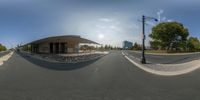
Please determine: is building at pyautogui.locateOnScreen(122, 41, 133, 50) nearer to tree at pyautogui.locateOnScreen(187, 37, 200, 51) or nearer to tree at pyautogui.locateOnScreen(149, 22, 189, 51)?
tree at pyautogui.locateOnScreen(187, 37, 200, 51)

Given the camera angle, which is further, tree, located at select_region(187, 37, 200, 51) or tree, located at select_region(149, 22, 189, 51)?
tree, located at select_region(187, 37, 200, 51)

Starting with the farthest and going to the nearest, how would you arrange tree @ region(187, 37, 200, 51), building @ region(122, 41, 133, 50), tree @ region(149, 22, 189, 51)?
building @ region(122, 41, 133, 50) → tree @ region(187, 37, 200, 51) → tree @ region(149, 22, 189, 51)

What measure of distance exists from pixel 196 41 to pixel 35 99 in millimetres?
140738

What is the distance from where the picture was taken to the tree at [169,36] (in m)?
88.6

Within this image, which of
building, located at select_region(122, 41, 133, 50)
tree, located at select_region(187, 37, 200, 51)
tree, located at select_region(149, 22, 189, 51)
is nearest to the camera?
tree, located at select_region(149, 22, 189, 51)

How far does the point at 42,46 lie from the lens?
307 ft

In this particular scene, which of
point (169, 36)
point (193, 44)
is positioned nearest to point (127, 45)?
point (193, 44)

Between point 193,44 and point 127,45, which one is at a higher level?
point 127,45

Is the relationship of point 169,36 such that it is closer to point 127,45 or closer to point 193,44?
point 193,44

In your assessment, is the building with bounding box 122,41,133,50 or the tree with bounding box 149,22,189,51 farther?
the building with bounding box 122,41,133,50

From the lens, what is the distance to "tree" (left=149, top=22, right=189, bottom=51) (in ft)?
291

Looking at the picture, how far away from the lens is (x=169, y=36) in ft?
290

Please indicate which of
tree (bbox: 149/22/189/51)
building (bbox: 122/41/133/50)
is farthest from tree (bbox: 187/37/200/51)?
building (bbox: 122/41/133/50)

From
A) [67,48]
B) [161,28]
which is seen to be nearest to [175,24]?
[161,28]
